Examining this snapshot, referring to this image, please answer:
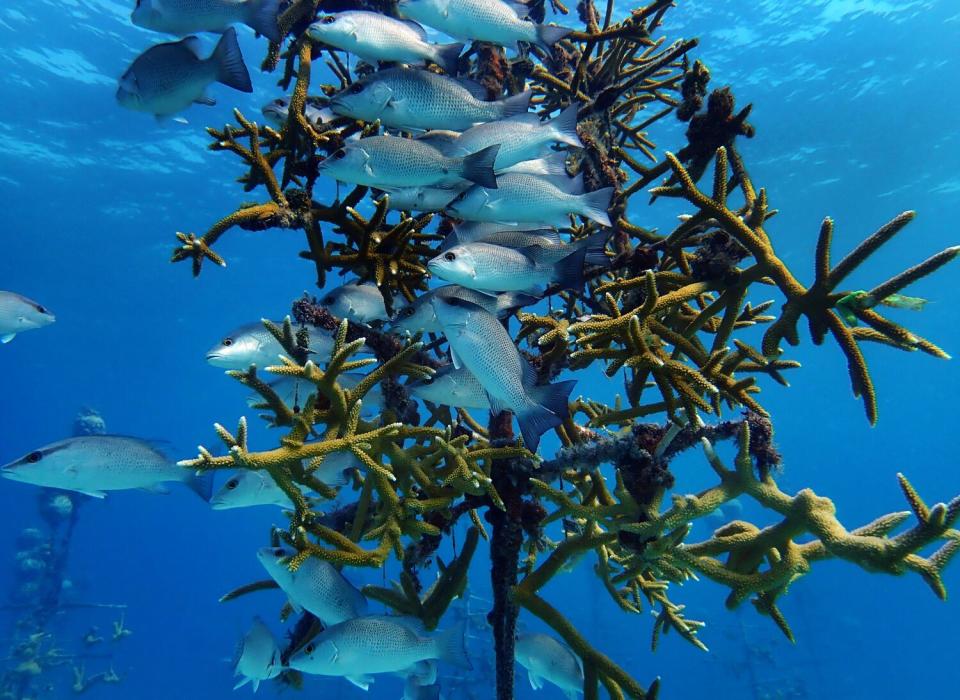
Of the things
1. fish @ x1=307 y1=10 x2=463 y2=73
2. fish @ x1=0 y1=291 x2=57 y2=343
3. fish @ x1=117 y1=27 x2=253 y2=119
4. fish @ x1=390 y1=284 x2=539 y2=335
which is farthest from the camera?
fish @ x1=0 y1=291 x2=57 y2=343

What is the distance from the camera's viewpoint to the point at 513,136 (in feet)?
10.0

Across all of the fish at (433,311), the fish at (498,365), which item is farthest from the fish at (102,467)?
the fish at (498,365)

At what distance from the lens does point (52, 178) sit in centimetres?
2902

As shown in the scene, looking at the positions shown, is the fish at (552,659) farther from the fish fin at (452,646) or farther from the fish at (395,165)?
the fish at (395,165)

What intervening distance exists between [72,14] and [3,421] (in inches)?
3676

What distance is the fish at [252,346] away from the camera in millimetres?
3336

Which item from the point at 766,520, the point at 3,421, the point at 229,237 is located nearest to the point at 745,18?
the point at 229,237

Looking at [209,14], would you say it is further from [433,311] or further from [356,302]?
[433,311]

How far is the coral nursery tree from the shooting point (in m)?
2.72

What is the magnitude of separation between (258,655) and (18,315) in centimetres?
384

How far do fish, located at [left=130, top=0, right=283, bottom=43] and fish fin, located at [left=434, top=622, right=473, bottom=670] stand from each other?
376 centimetres

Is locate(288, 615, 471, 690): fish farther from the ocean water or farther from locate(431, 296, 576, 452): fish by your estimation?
locate(431, 296, 576, 452): fish

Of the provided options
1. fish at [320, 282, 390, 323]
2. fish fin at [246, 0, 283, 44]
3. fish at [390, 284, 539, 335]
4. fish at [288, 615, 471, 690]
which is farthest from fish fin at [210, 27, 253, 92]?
fish at [288, 615, 471, 690]

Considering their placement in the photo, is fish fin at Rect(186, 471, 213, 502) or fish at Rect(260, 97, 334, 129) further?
fish at Rect(260, 97, 334, 129)
